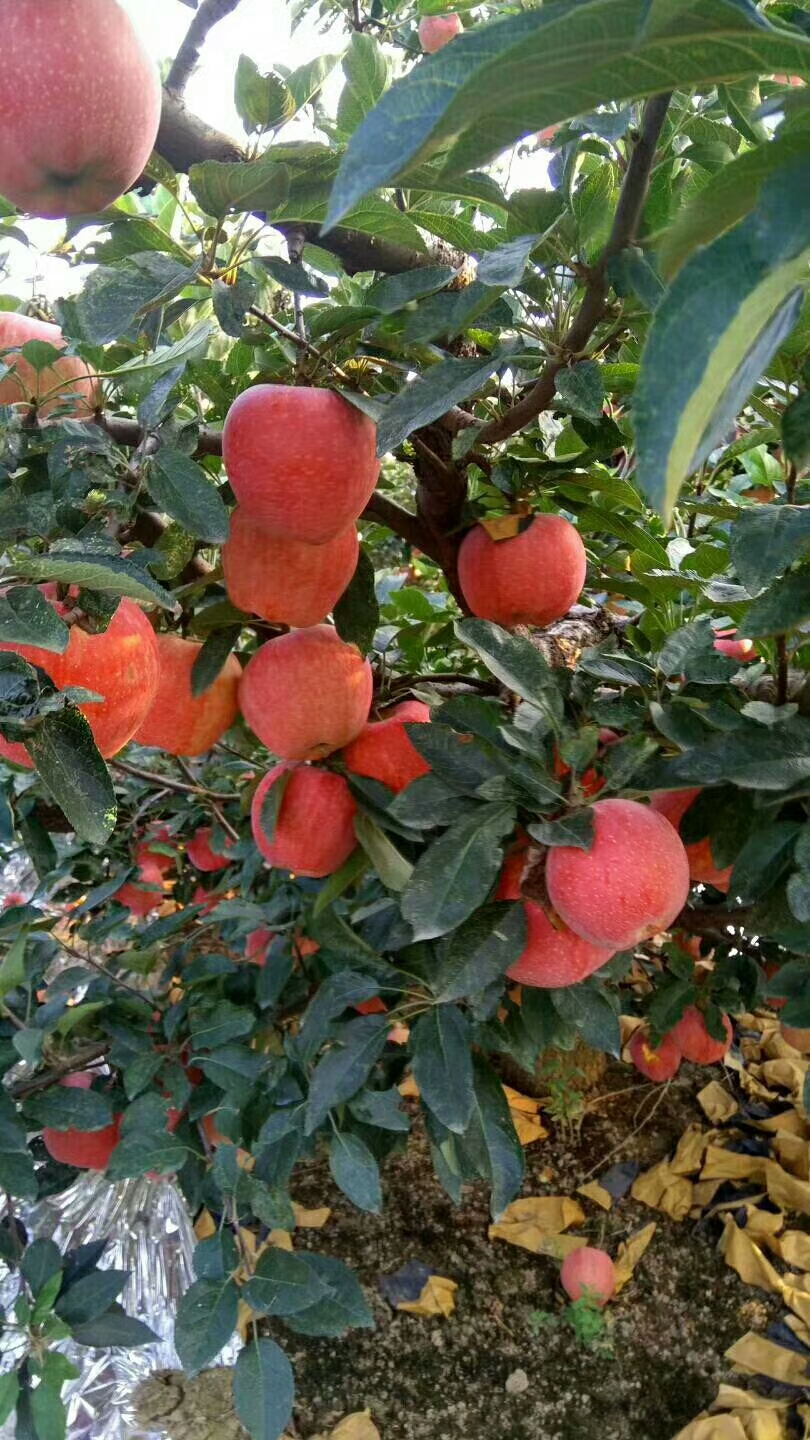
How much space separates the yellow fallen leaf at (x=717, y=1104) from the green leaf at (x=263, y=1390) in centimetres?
119

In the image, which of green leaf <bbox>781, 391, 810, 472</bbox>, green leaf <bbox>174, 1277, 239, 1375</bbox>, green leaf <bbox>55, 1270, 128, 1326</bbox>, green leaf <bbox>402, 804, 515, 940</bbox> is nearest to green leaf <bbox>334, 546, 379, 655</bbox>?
green leaf <bbox>402, 804, 515, 940</bbox>

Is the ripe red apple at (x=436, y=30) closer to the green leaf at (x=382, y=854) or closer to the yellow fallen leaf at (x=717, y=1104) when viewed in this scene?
the green leaf at (x=382, y=854)

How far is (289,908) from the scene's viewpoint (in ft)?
4.55

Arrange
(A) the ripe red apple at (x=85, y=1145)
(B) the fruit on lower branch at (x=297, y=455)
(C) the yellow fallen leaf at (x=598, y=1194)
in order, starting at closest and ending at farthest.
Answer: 1. (B) the fruit on lower branch at (x=297, y=455)
2. (A) the ripe red apple at (x=85, y=1145)
3. (C) the yellow fallen leaf at (x=598, y=1194)

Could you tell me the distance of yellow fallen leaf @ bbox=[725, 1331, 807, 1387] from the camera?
56.0 inches

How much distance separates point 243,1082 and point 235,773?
1.96 feet

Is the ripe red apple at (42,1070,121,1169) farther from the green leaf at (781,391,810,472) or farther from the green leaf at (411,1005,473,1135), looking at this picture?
the green leaf at (781,391,810,472)

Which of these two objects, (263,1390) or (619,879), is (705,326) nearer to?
(619,879)

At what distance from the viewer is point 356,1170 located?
39.4 inches

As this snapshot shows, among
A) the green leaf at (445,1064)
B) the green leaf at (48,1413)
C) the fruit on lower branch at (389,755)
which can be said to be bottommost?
the green leaf at (48,1413)

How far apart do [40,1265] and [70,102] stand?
1.18 meters

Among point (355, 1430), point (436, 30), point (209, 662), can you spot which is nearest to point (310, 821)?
point (209, 662)

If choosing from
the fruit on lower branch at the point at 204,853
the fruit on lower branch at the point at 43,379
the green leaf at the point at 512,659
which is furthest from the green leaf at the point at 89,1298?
the fruit on lower branch at the point at 43,379

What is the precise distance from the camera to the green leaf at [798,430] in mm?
486
